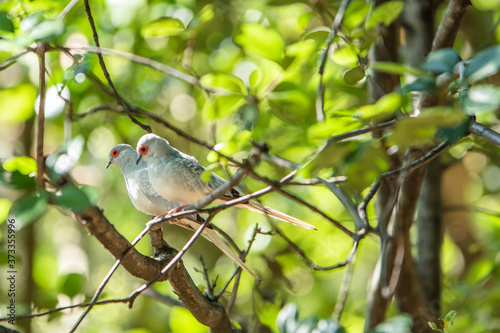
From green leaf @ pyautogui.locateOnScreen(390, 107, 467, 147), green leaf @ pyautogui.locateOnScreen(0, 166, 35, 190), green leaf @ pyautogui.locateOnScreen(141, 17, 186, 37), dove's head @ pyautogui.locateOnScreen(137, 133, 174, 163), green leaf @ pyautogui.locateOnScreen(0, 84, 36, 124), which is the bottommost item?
green leaf @ pyautogui.locateOnScreen(390, 107, 467, 147)

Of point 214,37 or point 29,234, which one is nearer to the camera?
point 214,37

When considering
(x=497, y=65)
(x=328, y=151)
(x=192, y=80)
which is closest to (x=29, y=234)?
(x=192, y=80)

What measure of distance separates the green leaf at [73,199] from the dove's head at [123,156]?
6.12ft

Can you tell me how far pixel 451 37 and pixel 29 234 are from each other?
3.89 meters

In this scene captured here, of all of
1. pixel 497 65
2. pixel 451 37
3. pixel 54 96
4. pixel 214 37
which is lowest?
pixel 497 65

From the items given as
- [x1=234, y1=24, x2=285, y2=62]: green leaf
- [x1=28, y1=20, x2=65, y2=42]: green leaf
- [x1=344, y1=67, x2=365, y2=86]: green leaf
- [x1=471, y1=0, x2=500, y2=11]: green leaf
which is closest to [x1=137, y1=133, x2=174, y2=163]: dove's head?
[x1=234, y1=24, x2=285, y2=62]: green leaf

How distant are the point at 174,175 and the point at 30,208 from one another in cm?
134

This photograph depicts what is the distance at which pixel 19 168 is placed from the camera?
1.17 m

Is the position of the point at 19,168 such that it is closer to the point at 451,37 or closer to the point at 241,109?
the point at 241,109

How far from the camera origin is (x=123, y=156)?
2863mm

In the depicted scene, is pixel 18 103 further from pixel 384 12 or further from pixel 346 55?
pixel 384 12

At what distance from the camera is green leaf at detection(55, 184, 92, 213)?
94 cm

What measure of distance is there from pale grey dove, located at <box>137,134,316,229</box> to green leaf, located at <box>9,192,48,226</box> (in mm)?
1251

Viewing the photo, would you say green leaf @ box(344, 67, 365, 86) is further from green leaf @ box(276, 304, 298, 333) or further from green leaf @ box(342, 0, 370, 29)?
green leaf @ box(276, 304, 298, 333)
